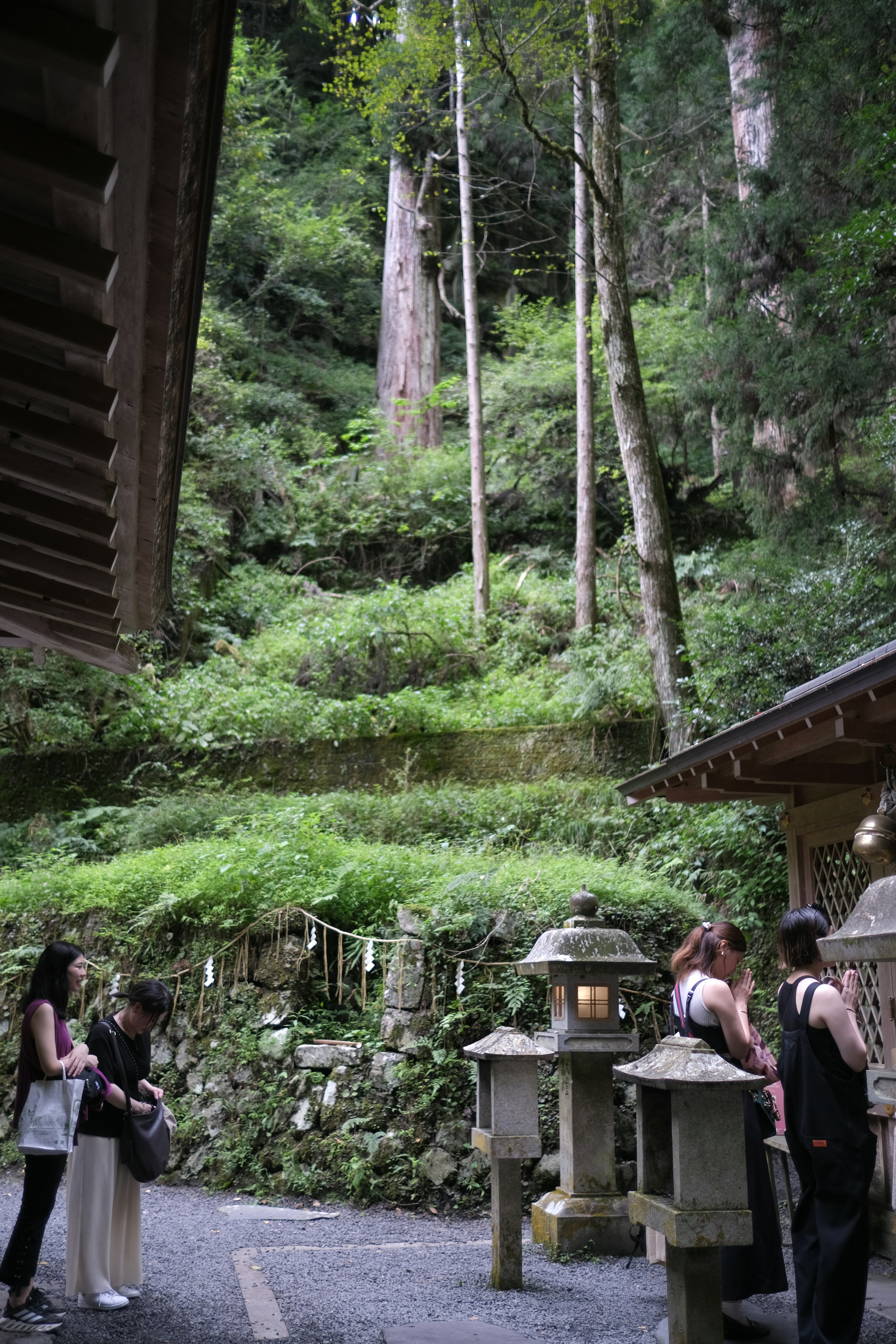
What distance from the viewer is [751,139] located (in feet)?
48.4

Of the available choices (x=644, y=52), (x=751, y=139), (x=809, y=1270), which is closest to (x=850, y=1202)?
(x=809, y=1270)

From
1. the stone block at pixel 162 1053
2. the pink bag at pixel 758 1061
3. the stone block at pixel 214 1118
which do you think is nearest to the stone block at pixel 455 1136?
the stone block at pixel 214 1118

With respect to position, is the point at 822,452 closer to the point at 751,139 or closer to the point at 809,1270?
the point at 751,139

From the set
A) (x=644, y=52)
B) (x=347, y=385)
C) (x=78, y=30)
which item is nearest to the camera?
(x=78, y=30)

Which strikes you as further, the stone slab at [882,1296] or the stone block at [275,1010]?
the stone block at [275,1010]

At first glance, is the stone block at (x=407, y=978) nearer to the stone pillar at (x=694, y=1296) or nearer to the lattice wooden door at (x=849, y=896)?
the lattice wooden door at (x=849, y=896)

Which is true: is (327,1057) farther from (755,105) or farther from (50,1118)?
(755,105)

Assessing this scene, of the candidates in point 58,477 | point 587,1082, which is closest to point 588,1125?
point 587,1082

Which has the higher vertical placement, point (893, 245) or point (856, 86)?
point (856, 86)

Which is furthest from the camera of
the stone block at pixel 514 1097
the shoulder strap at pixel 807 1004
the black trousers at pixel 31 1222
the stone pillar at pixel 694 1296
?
the stone block at pixel 514 1097

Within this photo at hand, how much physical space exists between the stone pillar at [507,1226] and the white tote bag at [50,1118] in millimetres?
2130

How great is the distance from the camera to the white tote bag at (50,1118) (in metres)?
4.31

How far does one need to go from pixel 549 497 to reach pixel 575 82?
707cm

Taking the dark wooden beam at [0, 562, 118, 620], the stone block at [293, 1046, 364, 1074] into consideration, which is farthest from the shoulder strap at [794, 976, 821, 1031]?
the stone block at [293, 1046, 364, 1074]
